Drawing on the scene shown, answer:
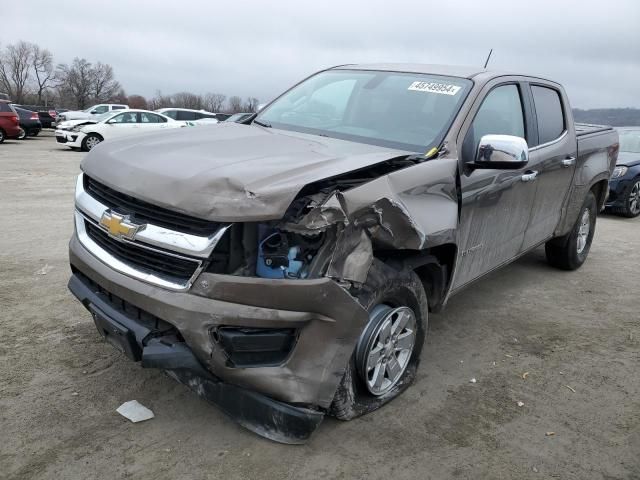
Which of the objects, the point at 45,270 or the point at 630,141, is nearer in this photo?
the point at 45,270

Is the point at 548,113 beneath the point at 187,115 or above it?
above

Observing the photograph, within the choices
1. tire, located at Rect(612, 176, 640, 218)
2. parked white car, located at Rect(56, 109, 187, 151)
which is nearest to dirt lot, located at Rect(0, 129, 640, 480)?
tire, located at Rect(612, 176, 640, 218)

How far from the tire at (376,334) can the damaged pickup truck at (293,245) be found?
0.01 metres

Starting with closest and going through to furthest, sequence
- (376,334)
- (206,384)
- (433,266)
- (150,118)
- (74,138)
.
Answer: (206,384) < (376,334) < (433,266) < (74,138) < (150,118)

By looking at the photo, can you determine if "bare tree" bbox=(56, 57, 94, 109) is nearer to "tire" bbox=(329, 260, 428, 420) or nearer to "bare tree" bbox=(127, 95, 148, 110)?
"bare tree" bbox=(127, 95, 148, 110)

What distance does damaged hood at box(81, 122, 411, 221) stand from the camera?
7.49ft

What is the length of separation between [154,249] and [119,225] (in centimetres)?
26

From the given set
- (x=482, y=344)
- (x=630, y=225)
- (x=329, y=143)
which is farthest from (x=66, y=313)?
(x=630, y=225)

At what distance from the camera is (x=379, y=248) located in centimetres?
269

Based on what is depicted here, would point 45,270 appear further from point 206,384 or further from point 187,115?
point 187,115

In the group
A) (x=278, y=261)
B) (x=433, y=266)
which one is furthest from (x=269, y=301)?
(x=433, y=266)

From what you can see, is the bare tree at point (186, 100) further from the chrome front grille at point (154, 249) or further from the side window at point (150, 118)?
the chrome front grille at point (154, 249)

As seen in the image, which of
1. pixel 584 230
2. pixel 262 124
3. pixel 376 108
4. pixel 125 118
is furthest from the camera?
pixel 125 118

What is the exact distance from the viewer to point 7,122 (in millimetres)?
20203
